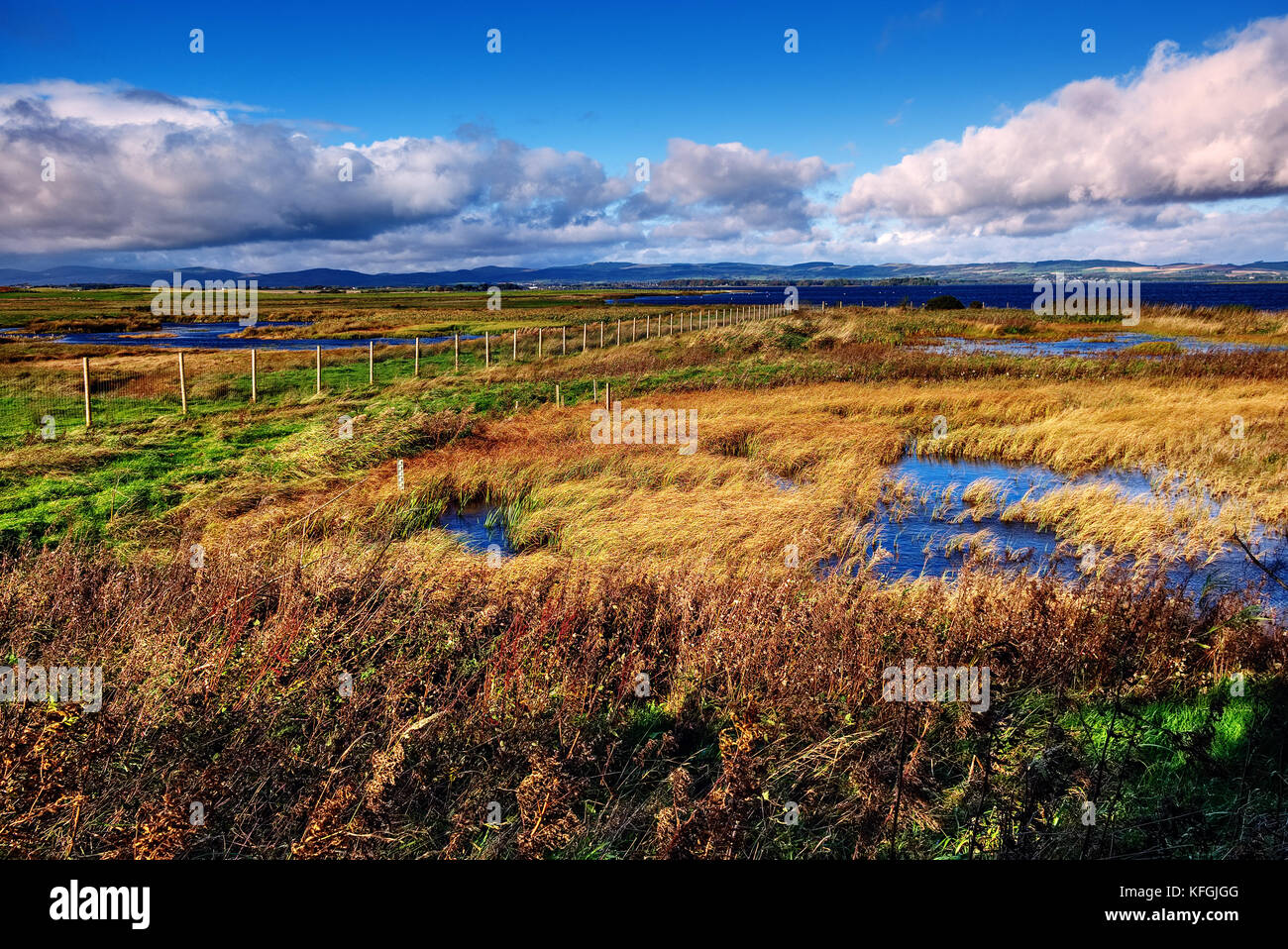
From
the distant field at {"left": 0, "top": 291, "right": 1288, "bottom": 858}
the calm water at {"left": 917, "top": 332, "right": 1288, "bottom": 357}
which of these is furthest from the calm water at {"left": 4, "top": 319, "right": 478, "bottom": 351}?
the distant field at {"left": 0, "top": 291, "right": 1288, "bottom": 858}

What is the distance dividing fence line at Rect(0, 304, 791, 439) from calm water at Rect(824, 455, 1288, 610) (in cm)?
1207

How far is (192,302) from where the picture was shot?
401ft

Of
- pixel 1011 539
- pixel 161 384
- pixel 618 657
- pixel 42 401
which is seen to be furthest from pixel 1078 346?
pixel 42 401

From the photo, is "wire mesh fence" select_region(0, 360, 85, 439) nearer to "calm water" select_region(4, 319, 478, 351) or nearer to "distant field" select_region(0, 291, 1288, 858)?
"distant field" select_region(0, 291, 1288, 858)

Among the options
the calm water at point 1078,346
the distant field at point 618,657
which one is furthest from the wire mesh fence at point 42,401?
the calm water at point 1078,346

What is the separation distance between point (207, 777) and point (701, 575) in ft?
17.3

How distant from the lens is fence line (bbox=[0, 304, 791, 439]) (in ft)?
69.7

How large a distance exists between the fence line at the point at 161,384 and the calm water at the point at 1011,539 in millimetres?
12074

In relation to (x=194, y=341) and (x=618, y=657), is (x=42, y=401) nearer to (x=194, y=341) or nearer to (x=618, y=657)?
(x=618, y=657)

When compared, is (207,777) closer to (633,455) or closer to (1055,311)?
(633,455)

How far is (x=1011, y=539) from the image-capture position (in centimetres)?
1210
